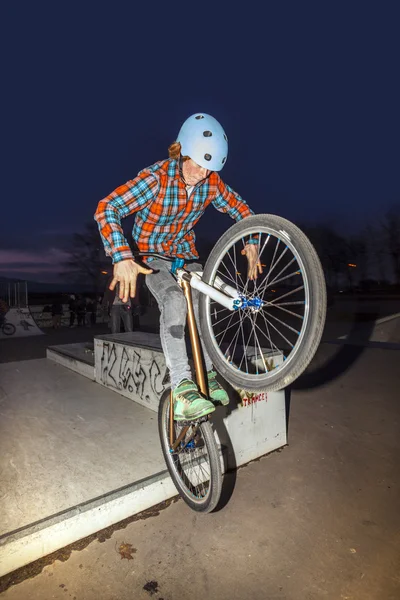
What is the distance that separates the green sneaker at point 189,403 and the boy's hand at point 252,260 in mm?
985

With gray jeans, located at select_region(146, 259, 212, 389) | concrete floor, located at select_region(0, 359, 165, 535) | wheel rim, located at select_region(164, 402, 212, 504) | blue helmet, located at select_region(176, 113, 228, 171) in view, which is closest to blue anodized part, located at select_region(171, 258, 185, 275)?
gray jeans, located at select_region(146, 259, 212, 389)

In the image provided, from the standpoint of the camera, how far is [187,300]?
255 cm

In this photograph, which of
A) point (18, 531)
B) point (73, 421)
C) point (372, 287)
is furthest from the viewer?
point (372, 287)

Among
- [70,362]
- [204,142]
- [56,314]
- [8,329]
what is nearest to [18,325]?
[8,329]

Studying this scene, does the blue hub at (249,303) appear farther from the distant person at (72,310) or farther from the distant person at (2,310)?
the distant person at (72,310)

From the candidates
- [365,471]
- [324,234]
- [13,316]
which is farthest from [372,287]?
[365,471]

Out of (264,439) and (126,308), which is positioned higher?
(126,308)

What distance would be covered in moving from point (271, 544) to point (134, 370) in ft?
10.3

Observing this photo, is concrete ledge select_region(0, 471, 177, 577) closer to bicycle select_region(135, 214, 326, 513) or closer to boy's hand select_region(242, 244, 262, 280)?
bicycle select_region(135, 214, 326, 513)

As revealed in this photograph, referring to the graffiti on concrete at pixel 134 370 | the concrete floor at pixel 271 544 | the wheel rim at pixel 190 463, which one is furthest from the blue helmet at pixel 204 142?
the concrete floor at pixel 271 544

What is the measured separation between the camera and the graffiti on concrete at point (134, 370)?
471cm

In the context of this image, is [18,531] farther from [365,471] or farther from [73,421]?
[365,471]

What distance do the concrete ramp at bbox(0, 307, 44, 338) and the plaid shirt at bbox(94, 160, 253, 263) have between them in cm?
1624

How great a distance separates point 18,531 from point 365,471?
343 cm
